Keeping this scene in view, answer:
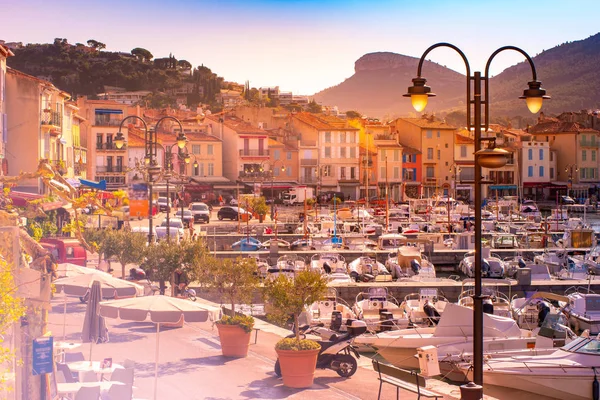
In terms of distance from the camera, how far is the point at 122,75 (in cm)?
17312

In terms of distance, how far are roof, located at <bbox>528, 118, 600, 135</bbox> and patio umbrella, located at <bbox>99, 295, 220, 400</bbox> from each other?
93949 millimetres

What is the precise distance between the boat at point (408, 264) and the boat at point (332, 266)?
218cm

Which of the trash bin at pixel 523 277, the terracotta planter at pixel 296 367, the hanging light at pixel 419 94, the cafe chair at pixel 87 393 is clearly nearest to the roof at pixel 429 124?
the trash bin at pixel 523 277

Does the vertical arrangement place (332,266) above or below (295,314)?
below

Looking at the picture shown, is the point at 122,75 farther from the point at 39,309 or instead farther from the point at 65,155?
the point at 39,309

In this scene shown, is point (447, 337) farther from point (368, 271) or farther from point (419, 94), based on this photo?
point (368, 271)

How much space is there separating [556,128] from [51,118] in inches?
2783

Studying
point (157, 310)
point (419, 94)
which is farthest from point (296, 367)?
point (419, 94)

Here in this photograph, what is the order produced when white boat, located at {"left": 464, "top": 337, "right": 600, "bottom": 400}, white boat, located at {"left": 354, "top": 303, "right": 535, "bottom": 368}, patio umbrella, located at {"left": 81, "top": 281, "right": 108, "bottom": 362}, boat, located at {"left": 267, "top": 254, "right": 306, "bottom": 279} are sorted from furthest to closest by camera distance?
1. boat, located at {"left": 267, "top": 254, "right": 306, "bottom": 279}
2. white boat, located at {"left": 354, "top": 303, "right": 535, "bottom": 368}
3. white boat, located at {"left": 464, "top": 337, "right": 600, "bottom": 400}
4. patio umbrella, located at {"left": 81, "top": 281, "right": 108, "bottom": 362}

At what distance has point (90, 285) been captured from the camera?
52.4 ft

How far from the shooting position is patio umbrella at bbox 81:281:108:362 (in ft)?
49.7

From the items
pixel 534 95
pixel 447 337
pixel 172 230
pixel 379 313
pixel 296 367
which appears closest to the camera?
pixel 534 95

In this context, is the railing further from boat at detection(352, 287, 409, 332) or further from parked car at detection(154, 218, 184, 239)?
boat at detection(352, 287, 409, 332)

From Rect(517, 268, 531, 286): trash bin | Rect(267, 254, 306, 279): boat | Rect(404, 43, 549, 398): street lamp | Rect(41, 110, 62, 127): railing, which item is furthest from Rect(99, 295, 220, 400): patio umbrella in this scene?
Rect(41, 110, 62, 127): railing
